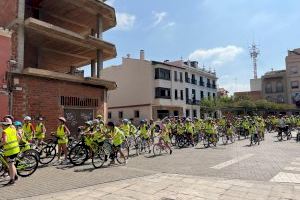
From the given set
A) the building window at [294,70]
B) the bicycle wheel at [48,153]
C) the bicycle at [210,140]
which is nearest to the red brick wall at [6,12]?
the bicycle wheel at [48,153]

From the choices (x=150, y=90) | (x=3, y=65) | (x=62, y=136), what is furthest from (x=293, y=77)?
(x=62, y=136)

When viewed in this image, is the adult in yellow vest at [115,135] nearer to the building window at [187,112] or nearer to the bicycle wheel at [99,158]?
the bicycle wheel at [99,158]

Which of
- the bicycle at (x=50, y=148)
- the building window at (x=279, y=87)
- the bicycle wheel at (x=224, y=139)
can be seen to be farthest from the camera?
the building window at (x=279, y=87)

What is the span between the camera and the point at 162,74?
46.7 meters

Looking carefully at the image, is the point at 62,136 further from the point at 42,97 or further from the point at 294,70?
the point at 294,70

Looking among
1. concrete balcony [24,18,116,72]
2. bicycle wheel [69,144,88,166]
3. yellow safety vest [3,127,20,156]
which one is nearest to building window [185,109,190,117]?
concrete balcony [24,18,116,72]

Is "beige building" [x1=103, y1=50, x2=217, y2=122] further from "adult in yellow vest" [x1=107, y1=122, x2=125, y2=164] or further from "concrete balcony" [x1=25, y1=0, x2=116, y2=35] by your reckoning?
"adult in yellow vest" [x1=107, y1=122, x2=125, y2=164]

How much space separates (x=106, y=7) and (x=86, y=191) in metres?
16.4

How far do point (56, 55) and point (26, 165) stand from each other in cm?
1543

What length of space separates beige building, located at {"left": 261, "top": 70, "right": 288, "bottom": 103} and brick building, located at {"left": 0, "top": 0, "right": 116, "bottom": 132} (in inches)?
2065

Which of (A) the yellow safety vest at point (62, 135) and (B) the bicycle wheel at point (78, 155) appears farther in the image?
(A) the yellow safety vest at point (62, 135)

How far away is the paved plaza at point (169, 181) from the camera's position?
7.41 meters

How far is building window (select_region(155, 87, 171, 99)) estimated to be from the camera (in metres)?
45.6

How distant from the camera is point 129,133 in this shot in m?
15.9
